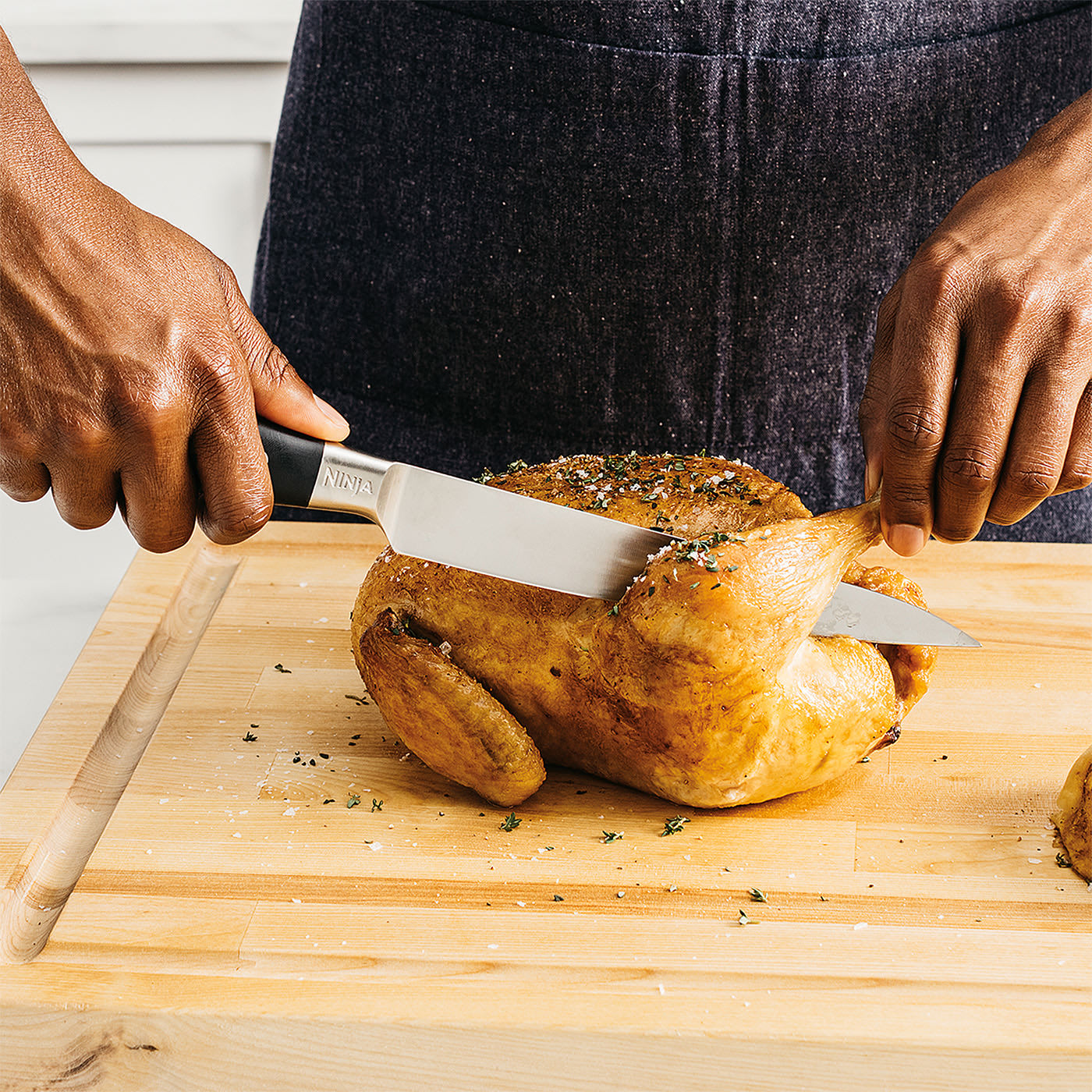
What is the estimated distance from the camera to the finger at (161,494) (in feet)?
4.67

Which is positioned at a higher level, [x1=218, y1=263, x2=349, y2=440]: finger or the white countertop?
[x1=218, y1=263, x2=349, y2=440]: finger

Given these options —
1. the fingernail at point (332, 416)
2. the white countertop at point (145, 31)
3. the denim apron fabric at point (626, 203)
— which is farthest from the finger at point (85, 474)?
the white countertop at point (145, 31)

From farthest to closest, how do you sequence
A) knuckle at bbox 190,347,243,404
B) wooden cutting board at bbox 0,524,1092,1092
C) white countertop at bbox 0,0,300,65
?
white countertop at bbox 0,0,300,65
knuckle at bbox 190,347,243,404
wooden cutting board at bbox 0,524,1092,1092

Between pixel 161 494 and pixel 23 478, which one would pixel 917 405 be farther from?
pixel 23 478

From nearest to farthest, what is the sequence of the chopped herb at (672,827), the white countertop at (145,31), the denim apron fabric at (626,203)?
the chopped herb at (672,827) → the denim apron fabric at (626,203) → the white countertop at (145,31)

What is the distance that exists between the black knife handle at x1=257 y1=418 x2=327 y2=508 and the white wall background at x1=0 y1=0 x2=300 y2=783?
169cm

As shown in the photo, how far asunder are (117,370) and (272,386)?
0.72 ft

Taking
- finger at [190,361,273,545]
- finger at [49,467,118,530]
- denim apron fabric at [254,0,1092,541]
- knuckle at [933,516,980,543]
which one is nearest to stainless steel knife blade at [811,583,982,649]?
knuckle at [933,516,980,543]

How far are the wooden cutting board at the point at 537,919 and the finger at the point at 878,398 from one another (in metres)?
0.44

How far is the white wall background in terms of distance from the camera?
319cm

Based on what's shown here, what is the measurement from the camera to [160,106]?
10.9ft

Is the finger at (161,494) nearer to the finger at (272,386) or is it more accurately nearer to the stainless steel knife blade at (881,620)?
the finger at (272,386)

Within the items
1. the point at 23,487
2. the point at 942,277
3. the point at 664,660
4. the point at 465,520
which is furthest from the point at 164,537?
the point at 942,277

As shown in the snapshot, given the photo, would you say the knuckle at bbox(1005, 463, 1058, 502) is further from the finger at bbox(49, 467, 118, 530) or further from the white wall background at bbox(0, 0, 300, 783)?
the white wall background at bbox(0, 0, 300, 783)
